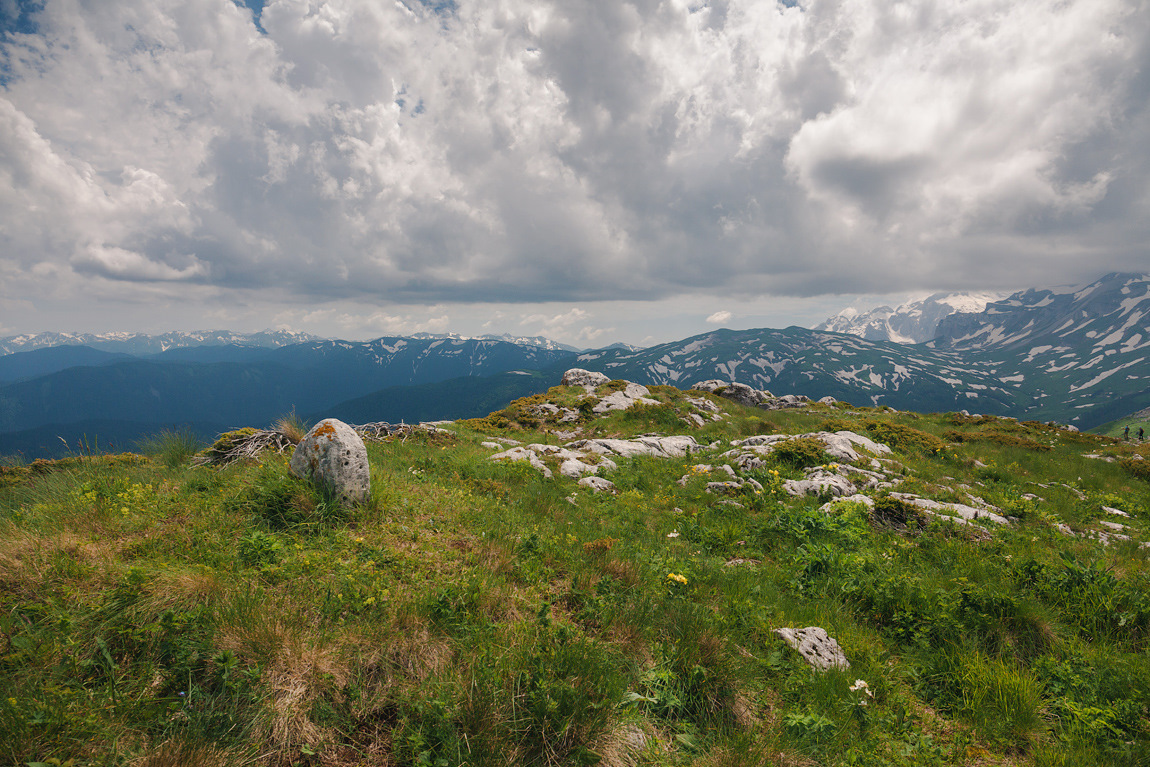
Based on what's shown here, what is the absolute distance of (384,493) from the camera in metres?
8.10

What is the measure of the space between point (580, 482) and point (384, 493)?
22.3 ft

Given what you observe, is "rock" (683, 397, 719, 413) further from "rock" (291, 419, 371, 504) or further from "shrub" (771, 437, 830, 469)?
"rock" (291, 419, 371, 504)

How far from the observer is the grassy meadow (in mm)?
3639

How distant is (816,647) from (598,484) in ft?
26.4

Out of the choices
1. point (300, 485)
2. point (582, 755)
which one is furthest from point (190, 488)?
point (582, 755)

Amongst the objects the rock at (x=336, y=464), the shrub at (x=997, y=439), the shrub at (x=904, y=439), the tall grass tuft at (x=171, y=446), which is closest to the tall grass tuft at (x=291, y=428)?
the tall grass tuft at (x=171, y=446)

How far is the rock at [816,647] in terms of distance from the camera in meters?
5.50

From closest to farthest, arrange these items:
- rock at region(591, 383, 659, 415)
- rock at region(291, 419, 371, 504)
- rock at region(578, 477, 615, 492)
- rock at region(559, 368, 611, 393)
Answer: rock at region(291, 419, 371, 504) → rock at region(578, 477, 615, 492) → rock at region(591, 383, 659, 415) → rock at region(559, 368, 611, 393)

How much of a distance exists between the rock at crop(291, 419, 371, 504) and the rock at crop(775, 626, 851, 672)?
739cm

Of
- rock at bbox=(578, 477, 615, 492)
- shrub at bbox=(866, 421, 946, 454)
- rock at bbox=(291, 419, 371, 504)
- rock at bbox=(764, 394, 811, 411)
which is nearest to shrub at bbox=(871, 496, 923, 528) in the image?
rock at bbox=(578, 477, 615, 492)

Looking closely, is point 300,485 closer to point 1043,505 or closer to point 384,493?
point 384,493

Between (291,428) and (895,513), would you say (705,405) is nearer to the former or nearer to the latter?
(895,513)

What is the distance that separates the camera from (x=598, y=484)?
13336mm

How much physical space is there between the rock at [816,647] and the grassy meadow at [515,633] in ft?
0.89
